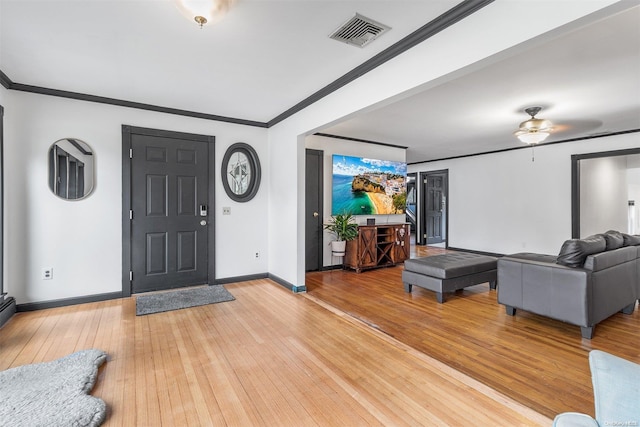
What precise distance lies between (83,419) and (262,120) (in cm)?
402

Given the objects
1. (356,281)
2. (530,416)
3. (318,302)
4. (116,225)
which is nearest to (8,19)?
(116,225)

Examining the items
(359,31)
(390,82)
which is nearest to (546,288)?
(390,82)

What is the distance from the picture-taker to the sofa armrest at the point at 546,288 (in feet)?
8.98

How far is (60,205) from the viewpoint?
141 inches

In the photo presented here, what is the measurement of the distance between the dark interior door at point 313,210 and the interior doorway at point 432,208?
4.39 meters

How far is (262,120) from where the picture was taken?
4.78 meters

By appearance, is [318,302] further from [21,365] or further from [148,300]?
[21,365]

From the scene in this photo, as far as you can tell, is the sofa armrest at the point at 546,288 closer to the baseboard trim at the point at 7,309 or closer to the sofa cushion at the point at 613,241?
the sofa cushion at the point at 613,241

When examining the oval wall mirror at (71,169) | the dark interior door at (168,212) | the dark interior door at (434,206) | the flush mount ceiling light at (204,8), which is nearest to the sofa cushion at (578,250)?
the flush mount ceiling light at (204,8)

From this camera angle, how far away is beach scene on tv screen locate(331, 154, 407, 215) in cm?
571

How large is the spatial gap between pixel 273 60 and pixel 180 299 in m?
2.95

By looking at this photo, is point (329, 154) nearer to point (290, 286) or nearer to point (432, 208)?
point (290, 286)

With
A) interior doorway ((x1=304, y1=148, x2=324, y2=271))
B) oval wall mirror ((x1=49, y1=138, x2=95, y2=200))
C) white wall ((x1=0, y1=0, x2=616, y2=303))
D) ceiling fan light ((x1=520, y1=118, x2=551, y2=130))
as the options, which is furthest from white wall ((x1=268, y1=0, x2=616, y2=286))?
ceiling fan light ((x1=520, y1=118, x2=551, y2=130))

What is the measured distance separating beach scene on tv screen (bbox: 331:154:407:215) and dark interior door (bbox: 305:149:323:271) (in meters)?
0.29
